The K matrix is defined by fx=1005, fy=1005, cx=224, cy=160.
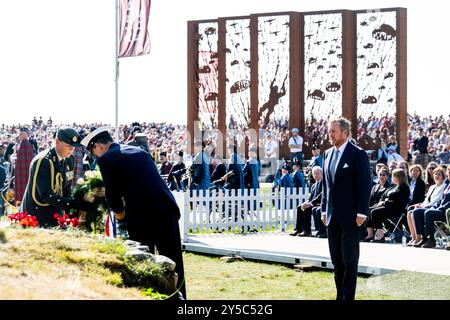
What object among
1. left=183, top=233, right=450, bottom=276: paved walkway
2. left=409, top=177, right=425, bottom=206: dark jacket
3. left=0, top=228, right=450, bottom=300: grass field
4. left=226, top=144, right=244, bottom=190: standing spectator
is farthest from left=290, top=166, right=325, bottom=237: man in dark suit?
left=0, top=228, right=450, bottom=300: grass field

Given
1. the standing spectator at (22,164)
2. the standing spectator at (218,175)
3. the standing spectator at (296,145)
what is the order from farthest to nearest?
1. the standing spectator at (296,145)
2. the standing spectator at (218,175)
3. the standing spectator at (22,164)

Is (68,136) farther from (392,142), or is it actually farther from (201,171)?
(392,142)

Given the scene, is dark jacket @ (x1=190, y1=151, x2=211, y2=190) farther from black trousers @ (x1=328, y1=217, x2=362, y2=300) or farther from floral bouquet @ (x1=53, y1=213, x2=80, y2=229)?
floral bouquet @ (x1=53, y1=213, x2=80, y2=229)

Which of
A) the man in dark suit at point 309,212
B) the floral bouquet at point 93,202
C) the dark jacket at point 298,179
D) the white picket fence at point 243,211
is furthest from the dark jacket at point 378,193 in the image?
the floral bouquet at point 93,202

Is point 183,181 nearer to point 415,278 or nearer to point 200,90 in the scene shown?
point 200,90

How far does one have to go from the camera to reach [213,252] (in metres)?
16.2

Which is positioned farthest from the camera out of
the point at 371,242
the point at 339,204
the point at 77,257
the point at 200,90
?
the point at 200,90

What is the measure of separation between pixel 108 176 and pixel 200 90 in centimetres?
2580

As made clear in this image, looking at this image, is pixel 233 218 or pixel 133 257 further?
pixel 233 218

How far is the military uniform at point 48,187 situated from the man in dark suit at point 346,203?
8.55 ft

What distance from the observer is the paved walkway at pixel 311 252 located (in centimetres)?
1359

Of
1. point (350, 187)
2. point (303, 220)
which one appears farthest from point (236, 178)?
point (350, 187)

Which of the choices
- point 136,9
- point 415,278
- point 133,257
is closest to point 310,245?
point 415,278

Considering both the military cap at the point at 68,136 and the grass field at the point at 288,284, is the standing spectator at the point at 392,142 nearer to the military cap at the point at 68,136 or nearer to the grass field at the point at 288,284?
the grass field at the point at 288,284
